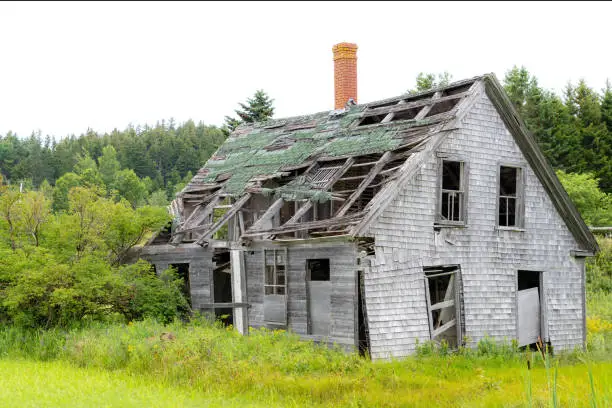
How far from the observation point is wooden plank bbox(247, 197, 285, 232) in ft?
64.5

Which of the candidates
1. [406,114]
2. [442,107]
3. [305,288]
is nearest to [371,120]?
[406,114]

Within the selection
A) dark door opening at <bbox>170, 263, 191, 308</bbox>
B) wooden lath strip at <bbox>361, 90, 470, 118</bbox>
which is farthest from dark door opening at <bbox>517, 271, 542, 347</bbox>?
dark door opening at <bbox>170, 263, 191, 308</bbox>

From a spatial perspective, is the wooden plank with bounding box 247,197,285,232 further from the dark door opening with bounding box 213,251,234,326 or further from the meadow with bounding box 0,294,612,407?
the meadow with bounding box 0,294,612,407

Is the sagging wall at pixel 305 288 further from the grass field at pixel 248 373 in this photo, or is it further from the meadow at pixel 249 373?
the grass field at pixel 248 373

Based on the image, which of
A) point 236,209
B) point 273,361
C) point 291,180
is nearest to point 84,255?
point 236,209

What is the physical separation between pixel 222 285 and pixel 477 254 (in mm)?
8287

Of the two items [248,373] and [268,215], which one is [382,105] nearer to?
[268,215]

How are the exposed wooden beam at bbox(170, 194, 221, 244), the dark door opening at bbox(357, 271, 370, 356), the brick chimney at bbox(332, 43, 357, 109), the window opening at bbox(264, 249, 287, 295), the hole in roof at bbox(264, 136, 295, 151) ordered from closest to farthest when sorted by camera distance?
the dark door opening at bbox(357, 271, 370, 356) → the window opening at bbox(264, 249, 287, 295) → the exposed wooden beam at bbox(170, 194, 221, 244) → the hole in roof at bbox(264, 136, 295, 151) → the brick chimney at bbox(332, 43, 357, 109)

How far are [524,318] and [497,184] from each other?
3.73 metres

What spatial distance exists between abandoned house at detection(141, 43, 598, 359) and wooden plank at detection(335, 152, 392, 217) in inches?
2.3

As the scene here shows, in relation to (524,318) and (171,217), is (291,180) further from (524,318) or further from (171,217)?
(524,318)

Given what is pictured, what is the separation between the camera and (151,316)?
21031mm

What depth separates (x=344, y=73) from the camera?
25.0 metres

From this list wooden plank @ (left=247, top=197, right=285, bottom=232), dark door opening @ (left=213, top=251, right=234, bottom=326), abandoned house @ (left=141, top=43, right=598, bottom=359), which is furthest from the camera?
dark door opening @ (left=213, top=251, right=234, bottom=326)
